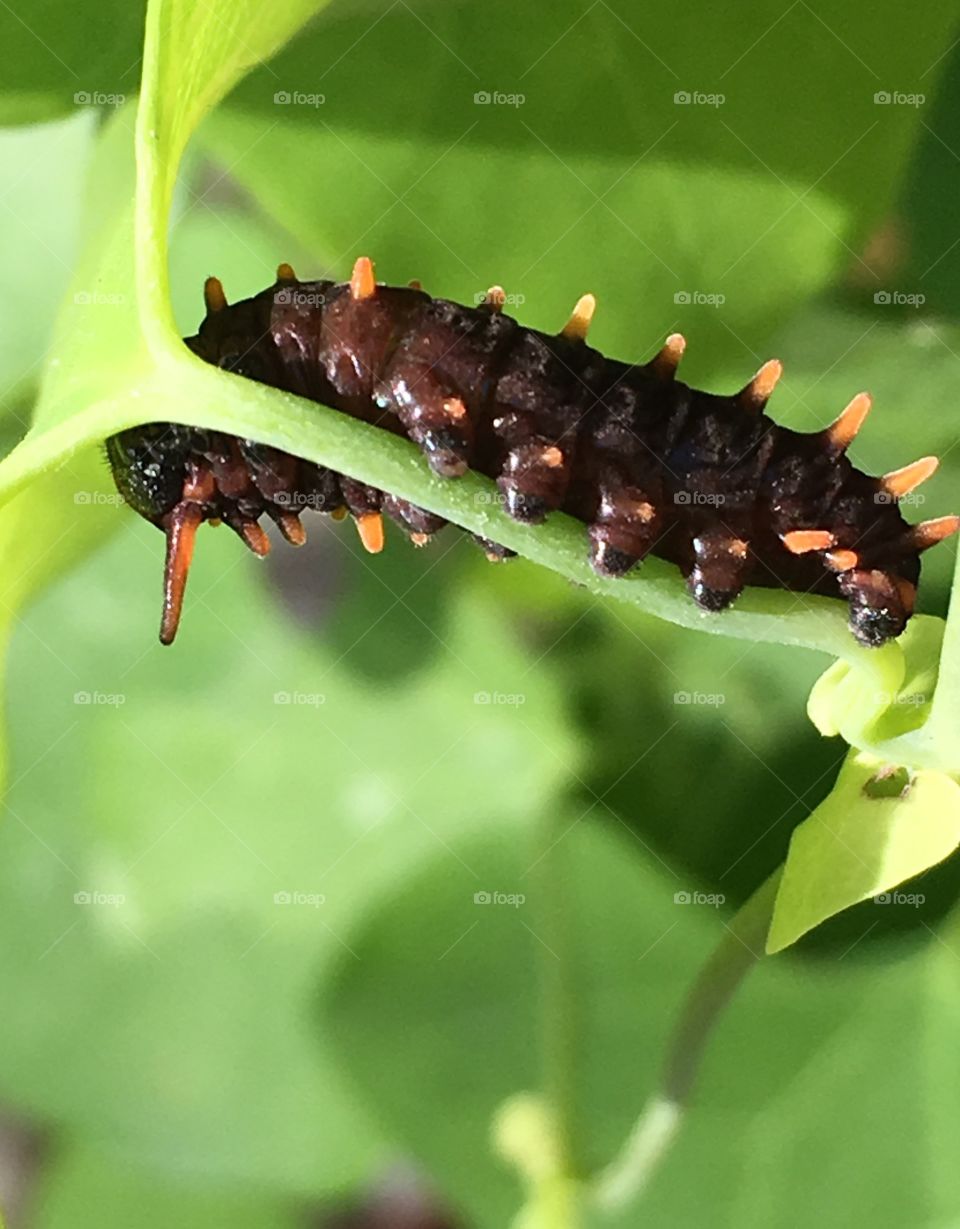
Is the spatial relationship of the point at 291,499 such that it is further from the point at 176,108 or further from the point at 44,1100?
the point at 44,1100

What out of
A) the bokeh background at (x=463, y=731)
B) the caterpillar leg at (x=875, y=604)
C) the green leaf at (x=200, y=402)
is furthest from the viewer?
the bokeh background at (x=463, y=731)

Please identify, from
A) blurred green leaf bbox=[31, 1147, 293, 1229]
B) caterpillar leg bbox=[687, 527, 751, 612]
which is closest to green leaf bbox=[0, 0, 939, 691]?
caterpillar leg bbox=[687, 527, 751, 612]

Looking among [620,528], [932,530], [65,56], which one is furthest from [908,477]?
[65,56]

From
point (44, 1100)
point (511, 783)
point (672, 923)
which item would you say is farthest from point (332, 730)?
point (44, 1100)

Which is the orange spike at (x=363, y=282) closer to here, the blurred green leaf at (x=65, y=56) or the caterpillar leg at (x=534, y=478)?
the caterpillar leg at (x=534, y=478)

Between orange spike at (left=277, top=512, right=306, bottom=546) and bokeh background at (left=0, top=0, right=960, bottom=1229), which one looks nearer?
orange spike at (left=277, top=512, right=306, bottom=546)

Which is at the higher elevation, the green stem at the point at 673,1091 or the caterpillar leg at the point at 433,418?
the caterpillar leg at the point at 433,418

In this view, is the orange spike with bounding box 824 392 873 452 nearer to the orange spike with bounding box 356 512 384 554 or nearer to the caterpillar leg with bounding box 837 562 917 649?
the caterpillar leg with bounding box 837 562 917 649

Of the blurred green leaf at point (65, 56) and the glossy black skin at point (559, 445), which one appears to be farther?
the blurred green leaf at point (65, 56)

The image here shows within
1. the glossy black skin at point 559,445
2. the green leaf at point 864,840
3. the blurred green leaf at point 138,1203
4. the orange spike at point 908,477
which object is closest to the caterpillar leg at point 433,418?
the glossy black skin at point 559,445
